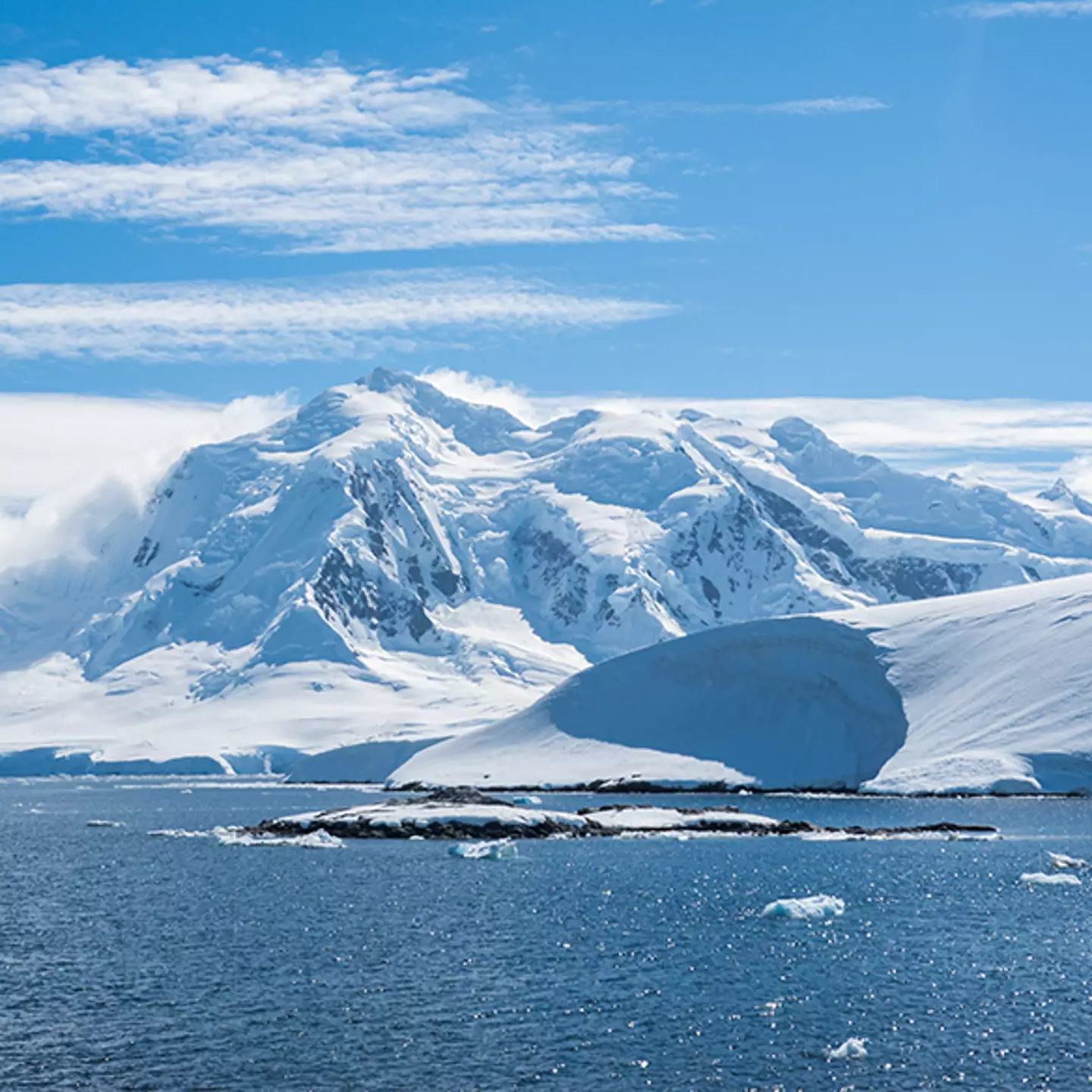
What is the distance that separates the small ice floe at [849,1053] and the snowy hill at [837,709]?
88.8 m

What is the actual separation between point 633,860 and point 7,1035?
46.7m

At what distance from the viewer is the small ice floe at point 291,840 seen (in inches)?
3561

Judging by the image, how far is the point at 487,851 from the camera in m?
82.9

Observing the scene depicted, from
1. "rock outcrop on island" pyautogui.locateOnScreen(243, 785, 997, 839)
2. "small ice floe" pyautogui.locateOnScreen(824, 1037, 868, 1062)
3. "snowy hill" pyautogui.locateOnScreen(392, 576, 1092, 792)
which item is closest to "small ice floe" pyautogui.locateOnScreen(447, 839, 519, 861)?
"rock outcrop on island" pyautogui.locateOnScreen(243, 785, 997, 839)

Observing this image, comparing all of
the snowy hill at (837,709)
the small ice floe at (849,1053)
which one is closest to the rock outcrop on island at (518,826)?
the snowy hill at (837,709)

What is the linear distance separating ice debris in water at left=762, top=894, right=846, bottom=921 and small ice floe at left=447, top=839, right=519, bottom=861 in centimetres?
2504

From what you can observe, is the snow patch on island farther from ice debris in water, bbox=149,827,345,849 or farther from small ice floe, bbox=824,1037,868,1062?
small ice floe, bbox=824,1037,868,1062

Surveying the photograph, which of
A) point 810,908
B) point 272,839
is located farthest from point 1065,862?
point 272,839

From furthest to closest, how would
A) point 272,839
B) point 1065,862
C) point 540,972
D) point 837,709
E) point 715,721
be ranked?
point 715,721, point 837,709, point 272,839, point 1065,862, point 540,972

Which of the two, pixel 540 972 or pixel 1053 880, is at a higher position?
pixel 1053 880

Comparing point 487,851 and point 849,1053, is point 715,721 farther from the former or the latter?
point 849,1053

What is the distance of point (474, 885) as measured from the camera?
2739 inches

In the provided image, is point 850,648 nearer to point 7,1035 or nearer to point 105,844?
point 105,844

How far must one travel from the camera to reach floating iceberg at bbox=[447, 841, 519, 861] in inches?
3260
